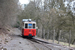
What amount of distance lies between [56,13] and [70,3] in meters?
3.43

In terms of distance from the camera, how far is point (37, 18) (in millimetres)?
29094

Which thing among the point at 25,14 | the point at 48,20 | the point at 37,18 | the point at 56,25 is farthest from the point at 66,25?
the point at 25,14

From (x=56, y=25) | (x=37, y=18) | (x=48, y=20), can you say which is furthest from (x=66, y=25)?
(x=37, y=18)

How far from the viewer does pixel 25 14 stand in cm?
3609

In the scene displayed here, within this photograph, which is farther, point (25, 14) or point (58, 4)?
point (25, 14)

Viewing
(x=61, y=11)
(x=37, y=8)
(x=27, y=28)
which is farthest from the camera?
(x=37, y=8)

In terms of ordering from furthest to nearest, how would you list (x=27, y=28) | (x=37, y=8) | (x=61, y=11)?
(x=37, y=8) < (x=61, y=11) < (x=27, y=28)

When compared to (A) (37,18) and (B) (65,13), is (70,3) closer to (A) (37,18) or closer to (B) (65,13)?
(B) (65,13)

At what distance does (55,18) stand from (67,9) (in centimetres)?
311

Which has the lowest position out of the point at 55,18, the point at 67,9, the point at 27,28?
the point at 27,28

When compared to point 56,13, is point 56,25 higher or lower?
lower

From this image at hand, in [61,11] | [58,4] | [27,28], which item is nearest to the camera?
[27,28]

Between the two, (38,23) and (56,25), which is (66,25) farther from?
(38,23)

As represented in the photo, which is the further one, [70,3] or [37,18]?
[37,18]
